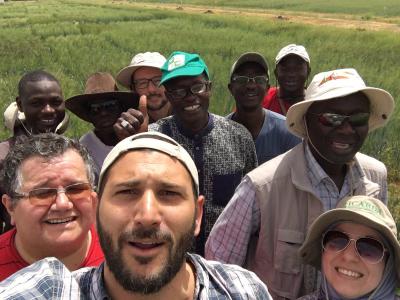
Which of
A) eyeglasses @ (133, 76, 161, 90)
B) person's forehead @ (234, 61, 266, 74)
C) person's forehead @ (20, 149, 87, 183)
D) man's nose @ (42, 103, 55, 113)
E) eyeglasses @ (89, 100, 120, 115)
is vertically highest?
person's forehead @ (234, 61, 266, 74)

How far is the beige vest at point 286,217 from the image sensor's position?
2.00m

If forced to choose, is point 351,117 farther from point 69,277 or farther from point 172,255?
point 69,277

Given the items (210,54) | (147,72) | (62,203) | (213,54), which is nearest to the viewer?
(62,203)

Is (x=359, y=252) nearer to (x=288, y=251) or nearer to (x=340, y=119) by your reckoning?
(x=288, y=251)

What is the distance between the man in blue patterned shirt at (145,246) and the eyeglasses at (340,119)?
88 centimetres

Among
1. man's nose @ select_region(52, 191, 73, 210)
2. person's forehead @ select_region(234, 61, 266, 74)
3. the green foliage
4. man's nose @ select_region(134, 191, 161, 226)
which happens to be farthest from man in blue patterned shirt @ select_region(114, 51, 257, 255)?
the green foliage

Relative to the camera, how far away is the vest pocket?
2006 millimetres

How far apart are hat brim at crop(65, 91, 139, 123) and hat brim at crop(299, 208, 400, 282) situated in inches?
57.8

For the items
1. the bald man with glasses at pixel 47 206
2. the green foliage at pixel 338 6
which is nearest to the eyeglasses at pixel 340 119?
the bald man with glasses at pixel 47 206

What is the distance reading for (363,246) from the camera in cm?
175

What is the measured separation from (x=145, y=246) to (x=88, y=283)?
0.73ft

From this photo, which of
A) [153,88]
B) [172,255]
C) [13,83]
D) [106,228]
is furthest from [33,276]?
[13,83]

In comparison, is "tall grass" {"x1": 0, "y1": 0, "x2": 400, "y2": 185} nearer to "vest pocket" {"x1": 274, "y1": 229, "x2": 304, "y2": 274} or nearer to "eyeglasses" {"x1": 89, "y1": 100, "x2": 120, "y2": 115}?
"eyeglasses" {"x1": 89, "y1": 100, "x2": 120, "y2": 115}

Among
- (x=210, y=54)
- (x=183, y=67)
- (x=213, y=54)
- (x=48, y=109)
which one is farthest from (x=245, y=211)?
(x=210, y=54)
